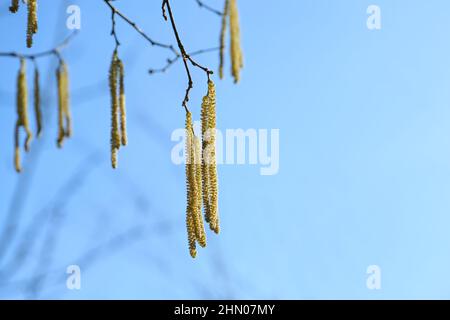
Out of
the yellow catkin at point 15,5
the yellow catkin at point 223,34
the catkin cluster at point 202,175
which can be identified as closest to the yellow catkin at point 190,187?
the catkin cluster at point 202,175

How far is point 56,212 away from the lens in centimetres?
227

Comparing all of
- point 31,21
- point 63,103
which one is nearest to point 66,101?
point 63,103

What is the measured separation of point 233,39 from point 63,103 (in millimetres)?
385

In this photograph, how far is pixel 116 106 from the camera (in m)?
1.70

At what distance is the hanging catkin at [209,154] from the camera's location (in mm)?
1707

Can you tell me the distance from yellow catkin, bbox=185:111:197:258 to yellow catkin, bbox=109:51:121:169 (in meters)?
0.19

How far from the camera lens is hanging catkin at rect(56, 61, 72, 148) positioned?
1.43 metres

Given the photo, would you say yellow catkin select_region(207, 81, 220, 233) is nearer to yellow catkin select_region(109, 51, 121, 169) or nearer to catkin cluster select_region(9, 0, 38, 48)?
yellow catkin select_region(109, 51, 121, 169)

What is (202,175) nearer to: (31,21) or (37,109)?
(37,109)

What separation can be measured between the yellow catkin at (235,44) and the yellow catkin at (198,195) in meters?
0.36

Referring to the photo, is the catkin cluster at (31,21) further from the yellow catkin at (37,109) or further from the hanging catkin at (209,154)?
the hanging catkin at (209,154)

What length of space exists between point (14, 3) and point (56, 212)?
75cm

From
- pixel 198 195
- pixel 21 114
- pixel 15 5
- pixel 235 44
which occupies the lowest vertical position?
pixel 198 195
